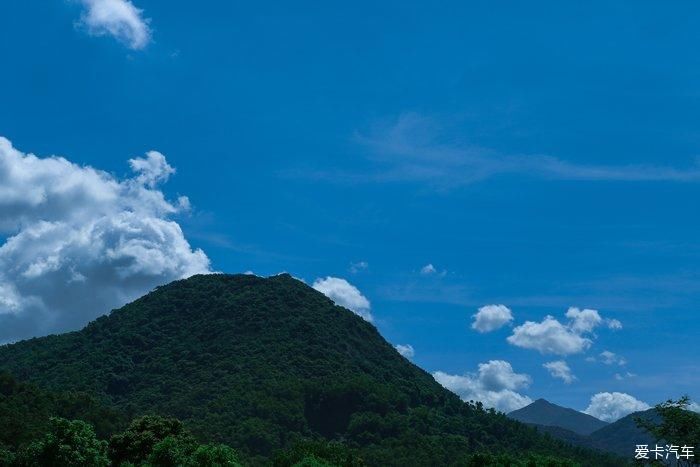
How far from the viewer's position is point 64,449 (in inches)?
2007

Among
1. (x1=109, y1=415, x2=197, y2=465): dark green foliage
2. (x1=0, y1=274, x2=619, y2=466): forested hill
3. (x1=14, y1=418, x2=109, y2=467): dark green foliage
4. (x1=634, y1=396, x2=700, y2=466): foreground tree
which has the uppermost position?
(x1=0, y1=274, x2=619, y2=466): forested hill

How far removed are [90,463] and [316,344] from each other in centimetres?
13542

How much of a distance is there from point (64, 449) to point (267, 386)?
108 metres

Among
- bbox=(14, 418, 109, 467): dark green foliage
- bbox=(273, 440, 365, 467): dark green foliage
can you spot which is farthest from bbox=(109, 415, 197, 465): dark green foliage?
bbox=(273, 440, 365, 467): dark green foliage

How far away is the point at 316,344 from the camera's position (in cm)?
18675

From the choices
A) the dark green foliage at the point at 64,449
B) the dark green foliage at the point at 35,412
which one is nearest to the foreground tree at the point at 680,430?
the dark green foliage at the point at 64,449

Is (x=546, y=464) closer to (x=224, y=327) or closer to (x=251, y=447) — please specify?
(x=251, y=447)

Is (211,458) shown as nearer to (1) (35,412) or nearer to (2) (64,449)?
(2) (64,449)

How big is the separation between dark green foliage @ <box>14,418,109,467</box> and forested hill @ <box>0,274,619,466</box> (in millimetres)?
74493

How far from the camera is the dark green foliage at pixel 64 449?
5112 cm

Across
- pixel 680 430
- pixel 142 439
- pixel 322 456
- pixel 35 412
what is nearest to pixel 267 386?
pixel 35 412

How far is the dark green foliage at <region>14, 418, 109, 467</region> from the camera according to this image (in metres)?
51.1

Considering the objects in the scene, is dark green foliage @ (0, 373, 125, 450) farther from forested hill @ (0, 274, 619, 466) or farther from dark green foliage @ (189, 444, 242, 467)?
dark green foliage @ (189, 444, 242, 467)

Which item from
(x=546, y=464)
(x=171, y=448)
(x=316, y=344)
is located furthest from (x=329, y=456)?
(x=316, y=344)
